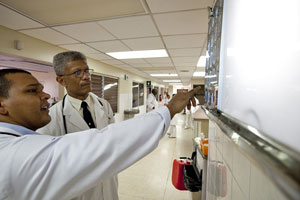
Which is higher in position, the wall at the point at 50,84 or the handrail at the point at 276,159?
the wall at the point at 50,84

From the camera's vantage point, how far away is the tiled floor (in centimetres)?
237

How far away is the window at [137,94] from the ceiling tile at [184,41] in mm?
4555

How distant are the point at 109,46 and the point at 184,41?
140 centimetres

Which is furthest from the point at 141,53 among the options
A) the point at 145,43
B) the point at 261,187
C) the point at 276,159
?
the point at 276,159

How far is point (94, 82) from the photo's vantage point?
14.5ft

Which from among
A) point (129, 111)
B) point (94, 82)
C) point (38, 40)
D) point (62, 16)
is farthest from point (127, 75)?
point (62, 16)

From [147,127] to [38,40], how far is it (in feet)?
9.66

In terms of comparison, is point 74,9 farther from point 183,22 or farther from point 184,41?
point 184,41

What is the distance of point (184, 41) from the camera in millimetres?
2668

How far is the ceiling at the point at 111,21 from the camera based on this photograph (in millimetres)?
1586

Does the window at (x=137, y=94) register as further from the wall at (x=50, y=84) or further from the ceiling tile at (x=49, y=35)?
the ceiling tile at (x=49, y=35)

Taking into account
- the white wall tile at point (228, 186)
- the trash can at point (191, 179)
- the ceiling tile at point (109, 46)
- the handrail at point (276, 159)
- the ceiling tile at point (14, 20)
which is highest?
the ceiling tile at point (109, 46)

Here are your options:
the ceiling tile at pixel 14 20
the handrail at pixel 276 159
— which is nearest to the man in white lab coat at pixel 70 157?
the handrail at pixel 276 159

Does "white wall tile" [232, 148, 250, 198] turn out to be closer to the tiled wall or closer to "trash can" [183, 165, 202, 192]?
the tiled wall
